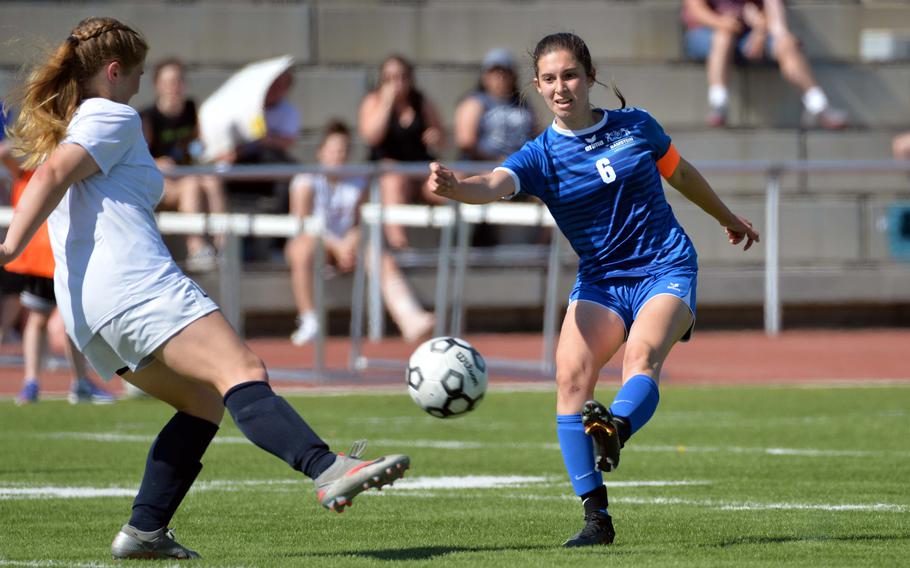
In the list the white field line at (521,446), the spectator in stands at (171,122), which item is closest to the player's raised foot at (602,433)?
the white field line at (521,446)

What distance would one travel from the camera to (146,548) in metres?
5.56

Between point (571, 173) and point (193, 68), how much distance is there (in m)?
12.3

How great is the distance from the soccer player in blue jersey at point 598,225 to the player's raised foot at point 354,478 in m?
1.26

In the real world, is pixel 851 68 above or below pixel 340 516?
above

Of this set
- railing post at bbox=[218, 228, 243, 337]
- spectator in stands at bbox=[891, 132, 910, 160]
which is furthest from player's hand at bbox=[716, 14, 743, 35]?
railing post at bbox=[218, 228, 243, 337]

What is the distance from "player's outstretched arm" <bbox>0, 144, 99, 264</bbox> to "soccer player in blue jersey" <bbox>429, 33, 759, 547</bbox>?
4.74ft

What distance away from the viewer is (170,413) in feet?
37.5

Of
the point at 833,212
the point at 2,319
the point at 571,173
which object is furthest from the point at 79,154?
the point at 833,212

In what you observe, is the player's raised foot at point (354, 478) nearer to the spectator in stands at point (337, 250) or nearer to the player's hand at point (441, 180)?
the player's hand at point (441, 180)

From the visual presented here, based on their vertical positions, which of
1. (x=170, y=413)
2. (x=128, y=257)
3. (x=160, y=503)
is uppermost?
(x=128, y=257)

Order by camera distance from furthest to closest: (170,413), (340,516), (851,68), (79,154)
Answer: (851,68)
(170,413)
(340,516)
(79,154)

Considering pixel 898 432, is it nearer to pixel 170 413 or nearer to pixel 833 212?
pixel 170 413

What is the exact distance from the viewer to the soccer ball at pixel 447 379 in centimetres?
702

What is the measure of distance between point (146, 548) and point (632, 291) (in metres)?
2.02
